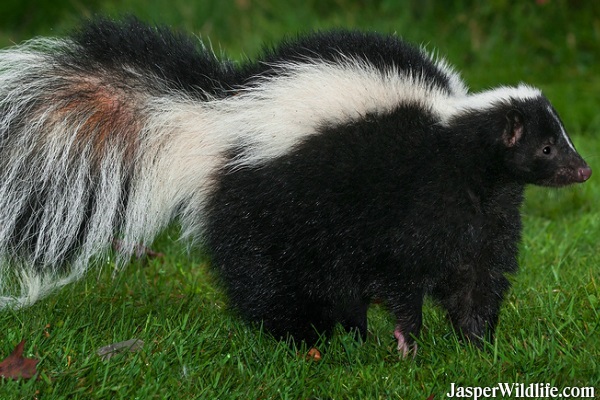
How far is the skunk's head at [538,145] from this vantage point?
13.7ft

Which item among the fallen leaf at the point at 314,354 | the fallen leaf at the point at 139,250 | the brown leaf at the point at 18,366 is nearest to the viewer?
the brown leaf at the point at 18,366

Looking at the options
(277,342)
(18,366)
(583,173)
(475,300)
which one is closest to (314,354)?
(277,342)

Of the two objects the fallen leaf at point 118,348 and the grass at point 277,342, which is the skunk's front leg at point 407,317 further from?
the fallen leaf at point 118,348

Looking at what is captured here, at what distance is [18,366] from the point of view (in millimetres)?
3791

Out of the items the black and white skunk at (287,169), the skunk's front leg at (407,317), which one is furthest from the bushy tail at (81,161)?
the skunk's front leg at (407,317)

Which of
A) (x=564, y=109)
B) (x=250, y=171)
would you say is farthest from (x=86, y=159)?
(x=564, y=109)

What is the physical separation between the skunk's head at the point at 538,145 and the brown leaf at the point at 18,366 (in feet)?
6.91

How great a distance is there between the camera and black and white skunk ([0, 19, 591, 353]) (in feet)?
13.5

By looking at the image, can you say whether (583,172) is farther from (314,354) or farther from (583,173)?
(314,354)

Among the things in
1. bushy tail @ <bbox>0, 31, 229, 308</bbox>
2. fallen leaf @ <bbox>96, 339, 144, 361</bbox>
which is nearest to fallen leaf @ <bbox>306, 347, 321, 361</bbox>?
fallen leaf @ <bbox>96, 339, 144, 361</bbox>

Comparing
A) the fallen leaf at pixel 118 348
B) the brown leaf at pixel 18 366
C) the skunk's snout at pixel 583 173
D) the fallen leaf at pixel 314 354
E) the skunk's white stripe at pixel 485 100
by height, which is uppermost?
the skunk's white stripe at pixel 485 100

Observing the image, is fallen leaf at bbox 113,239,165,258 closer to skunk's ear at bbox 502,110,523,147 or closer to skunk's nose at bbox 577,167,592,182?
skunk's ear at bbox 502,110,523,147

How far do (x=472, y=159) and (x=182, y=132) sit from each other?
1252 mm

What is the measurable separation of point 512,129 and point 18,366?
7.28 ft
